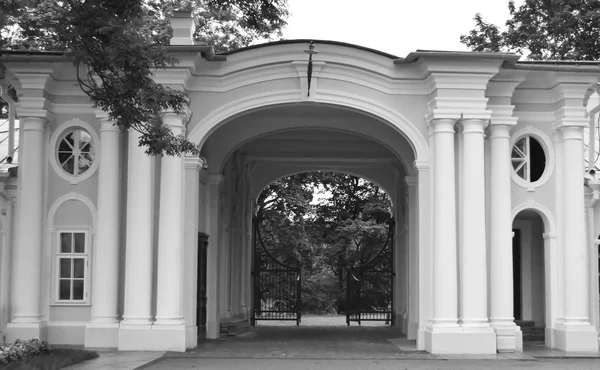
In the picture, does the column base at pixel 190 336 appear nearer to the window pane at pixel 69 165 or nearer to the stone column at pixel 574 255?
the window pane at pixel 69 165

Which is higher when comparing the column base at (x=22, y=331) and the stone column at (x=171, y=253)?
the stone column at (x=171, y=253)

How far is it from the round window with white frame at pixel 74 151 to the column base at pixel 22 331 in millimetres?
2630

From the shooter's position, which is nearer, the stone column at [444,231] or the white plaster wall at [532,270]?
the stone column at [444,231]

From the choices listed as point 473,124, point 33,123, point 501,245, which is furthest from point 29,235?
point 501,245

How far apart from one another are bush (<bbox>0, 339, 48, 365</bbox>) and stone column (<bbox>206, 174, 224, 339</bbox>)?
4.57m

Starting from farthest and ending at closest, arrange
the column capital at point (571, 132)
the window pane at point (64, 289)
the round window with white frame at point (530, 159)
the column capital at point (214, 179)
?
the column capital at point (214, 179) < the round window with white frame at point (530, 159) < the column capital at point (571, 132) < the window pane at point (64, 289)

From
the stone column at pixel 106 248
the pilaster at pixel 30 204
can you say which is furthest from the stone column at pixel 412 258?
the pilaster at pixel 30 204

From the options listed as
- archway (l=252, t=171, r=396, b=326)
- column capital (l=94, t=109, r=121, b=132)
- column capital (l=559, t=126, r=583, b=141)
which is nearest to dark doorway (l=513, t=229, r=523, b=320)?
column capital (l=559, t=126, r=583, b=141)

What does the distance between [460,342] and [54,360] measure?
6515mm

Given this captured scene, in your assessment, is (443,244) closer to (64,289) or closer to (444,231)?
(444,231)

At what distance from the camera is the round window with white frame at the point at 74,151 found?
1689cm

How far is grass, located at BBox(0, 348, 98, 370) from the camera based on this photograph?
12.8 m

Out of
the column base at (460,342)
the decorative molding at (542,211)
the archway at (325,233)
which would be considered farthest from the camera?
the archway at (325,233)

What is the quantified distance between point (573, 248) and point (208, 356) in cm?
671
